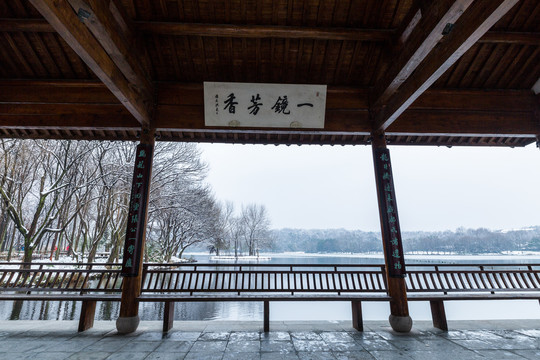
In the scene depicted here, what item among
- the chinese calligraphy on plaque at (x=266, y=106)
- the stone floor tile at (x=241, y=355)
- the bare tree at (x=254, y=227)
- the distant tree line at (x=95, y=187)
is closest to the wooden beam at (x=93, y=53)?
the chinese calligraphy on plaque at (x=266, y=106)

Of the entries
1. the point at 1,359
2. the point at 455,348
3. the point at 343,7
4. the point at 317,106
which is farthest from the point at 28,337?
the point at 343,7

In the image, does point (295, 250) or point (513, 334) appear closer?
point (513, 334)

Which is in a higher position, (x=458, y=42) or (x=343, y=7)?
(x=343, y=7)

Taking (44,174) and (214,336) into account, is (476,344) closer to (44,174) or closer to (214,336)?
(214,336)

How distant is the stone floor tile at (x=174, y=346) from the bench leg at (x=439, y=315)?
414 cm

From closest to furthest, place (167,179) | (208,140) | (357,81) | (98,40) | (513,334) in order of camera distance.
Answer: (98,40) → (513,334) → (357,81) → (208,140) → (167,179)

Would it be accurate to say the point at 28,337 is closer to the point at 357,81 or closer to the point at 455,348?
the point at 455,348

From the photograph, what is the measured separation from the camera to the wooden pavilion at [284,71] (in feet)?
12.1

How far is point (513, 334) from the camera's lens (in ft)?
13.9

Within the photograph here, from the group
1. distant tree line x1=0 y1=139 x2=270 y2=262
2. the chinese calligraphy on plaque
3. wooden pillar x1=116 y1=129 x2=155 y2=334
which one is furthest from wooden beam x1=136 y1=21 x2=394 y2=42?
distant tree line x1=0 y1=139 x2=270 y2=262

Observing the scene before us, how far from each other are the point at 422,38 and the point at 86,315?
254 inches

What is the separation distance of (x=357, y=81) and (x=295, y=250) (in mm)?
74481

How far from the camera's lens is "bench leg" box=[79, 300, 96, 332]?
14.1 feet

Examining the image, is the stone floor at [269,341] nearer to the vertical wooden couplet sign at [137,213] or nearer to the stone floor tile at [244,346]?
the stone floor tile at [244,346]
